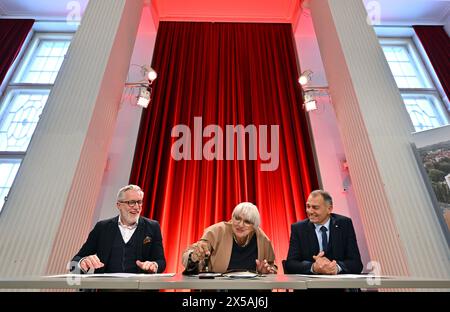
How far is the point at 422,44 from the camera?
5.76 m

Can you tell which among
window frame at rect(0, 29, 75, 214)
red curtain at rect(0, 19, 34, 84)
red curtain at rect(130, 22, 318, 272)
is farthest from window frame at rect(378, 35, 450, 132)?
red curtain at rect(0, 19, 34, 84)

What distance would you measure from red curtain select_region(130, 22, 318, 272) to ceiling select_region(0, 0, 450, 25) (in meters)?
0.22

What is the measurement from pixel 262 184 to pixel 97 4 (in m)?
3.22

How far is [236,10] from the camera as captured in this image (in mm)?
5852

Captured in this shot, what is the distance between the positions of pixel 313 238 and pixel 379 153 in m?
1.09

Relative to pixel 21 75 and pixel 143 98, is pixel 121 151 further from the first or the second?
pixel 21 75

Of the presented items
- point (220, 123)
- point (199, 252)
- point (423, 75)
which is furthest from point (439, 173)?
point (423, 75)

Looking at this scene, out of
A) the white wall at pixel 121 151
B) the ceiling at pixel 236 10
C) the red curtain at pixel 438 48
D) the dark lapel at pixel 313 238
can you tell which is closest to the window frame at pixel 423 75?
the red curtain at pixel 438 48

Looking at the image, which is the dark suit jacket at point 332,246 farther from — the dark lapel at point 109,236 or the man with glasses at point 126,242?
the dark lapel at point 109,236

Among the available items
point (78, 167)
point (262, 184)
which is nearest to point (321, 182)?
point (262, 184)

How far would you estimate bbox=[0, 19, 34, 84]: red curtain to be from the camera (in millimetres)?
5285

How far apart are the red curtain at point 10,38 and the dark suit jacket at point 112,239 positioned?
185 inches

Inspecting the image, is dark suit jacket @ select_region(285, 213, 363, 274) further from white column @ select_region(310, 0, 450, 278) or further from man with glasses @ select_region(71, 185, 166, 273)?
Answer: man with glasses @ select_region(71, 185, 166, 273)

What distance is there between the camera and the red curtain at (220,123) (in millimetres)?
3979
